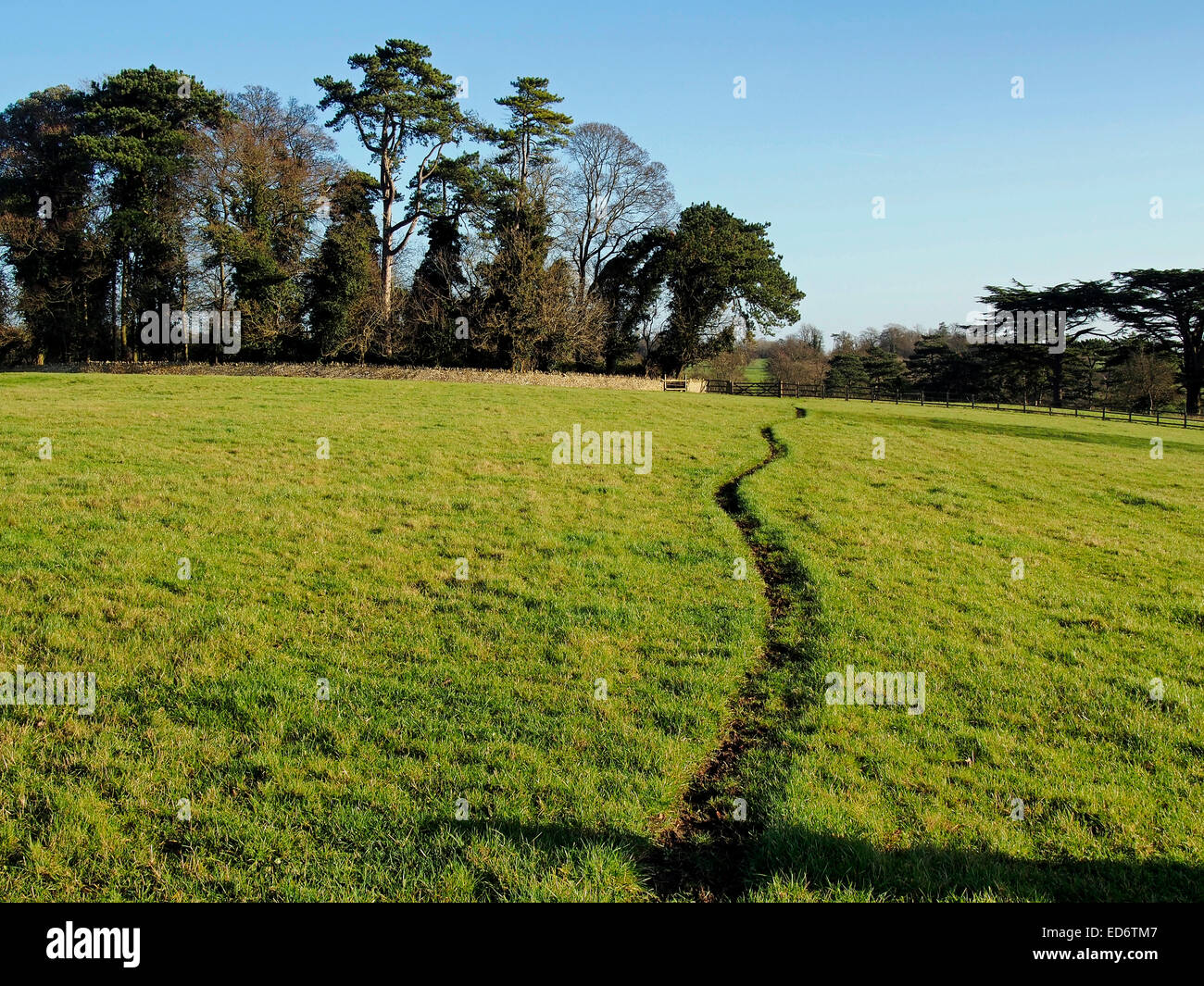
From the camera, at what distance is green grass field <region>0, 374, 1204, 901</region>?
397 centimetres

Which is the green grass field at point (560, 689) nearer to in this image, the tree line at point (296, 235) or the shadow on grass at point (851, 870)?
the shadow on grass at point (851, 870)

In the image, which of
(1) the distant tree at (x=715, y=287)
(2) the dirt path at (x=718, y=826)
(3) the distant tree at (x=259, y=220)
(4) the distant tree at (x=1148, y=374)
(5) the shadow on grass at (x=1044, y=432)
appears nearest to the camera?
(2) the dirt path at (x=718, y=826)

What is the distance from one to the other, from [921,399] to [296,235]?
169 feet

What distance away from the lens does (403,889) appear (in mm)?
3670

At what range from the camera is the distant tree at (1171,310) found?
56.8m

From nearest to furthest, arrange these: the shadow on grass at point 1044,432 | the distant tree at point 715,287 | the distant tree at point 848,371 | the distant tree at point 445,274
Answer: the shadow on grass at point 1044,432
the distant tree at point 445,274
the distant tree at point 715,287
the distant tree at point 848,371

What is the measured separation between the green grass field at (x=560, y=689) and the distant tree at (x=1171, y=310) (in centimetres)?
6000

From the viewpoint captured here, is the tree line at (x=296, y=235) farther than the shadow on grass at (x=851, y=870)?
Yes

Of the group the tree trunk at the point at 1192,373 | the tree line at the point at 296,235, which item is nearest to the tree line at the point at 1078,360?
the tree trunk at the point at 1192,373

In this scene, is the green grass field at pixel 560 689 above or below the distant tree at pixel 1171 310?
below

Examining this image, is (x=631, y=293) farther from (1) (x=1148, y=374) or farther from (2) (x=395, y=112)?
(1) (x=1148, y=374)

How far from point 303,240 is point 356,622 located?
45.8m
